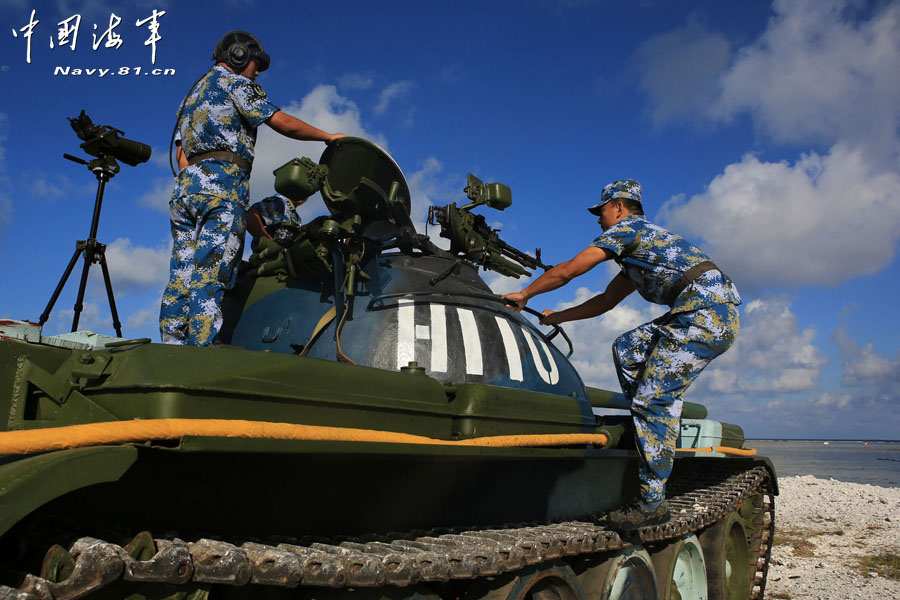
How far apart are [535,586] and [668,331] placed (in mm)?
1746

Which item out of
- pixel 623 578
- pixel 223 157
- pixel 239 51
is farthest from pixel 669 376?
pixel 239 51

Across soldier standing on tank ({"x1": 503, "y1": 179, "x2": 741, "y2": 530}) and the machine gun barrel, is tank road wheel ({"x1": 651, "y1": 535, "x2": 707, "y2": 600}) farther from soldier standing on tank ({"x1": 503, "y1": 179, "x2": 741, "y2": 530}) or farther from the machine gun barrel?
the machine gun barrel

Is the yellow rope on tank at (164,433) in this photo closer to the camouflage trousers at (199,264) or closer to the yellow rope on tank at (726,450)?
the camouflage trousers at (199,264)

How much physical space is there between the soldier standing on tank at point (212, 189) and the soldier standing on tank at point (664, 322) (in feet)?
5.88

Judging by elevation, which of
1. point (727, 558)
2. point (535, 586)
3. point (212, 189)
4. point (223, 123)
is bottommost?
point (727, 558)

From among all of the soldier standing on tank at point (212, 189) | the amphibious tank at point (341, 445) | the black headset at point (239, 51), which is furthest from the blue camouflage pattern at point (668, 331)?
the black headset at point (239, 51)

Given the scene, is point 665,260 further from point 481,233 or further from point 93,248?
point 93,248

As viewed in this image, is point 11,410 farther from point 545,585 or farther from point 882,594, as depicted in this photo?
point 882,594

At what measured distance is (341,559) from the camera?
2855 mm

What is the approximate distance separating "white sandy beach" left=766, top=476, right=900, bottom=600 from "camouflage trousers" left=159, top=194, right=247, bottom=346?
7.21 metres

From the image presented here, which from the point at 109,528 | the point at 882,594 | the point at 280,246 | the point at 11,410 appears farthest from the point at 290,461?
the point at 882,594

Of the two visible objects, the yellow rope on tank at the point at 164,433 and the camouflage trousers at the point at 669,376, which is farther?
the camouflage trousers at the point at 669,376

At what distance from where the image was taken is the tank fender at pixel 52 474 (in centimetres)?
201

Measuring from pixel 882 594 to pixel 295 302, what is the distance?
728 centimetres
